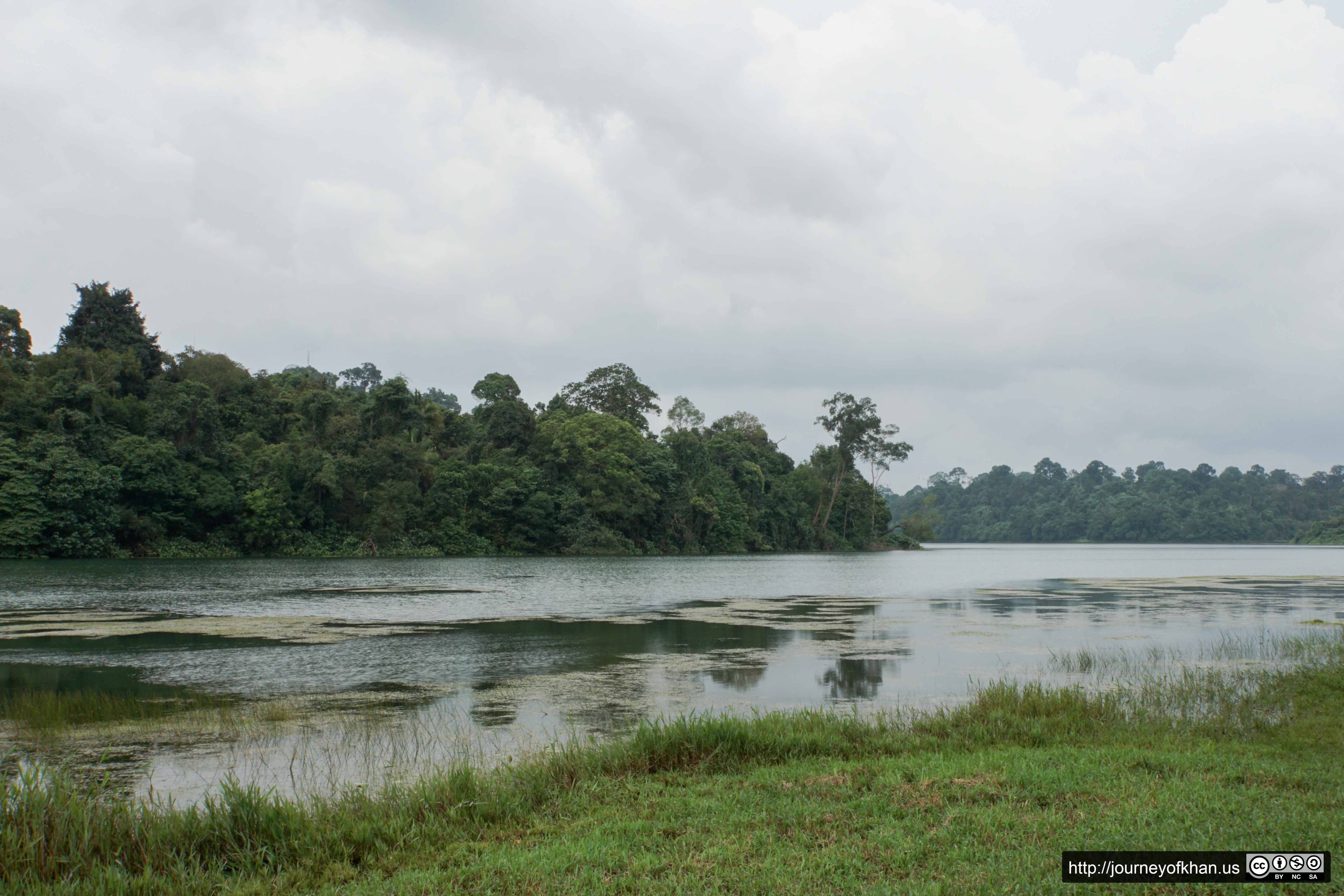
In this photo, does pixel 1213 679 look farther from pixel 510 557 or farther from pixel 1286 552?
pixel 1286 552

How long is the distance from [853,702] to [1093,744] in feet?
14.9

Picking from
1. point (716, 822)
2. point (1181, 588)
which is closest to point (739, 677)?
point (716, 822)

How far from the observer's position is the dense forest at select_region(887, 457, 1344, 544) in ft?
481

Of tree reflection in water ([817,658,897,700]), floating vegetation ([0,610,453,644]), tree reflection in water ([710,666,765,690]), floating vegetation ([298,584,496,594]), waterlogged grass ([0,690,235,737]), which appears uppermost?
tree reflection in water ([817,658,897,700])

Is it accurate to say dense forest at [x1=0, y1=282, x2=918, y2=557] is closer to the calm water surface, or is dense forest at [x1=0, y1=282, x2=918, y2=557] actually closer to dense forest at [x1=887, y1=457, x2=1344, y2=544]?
the calm water surface

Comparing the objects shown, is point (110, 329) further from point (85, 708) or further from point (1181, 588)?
point (1181, 588)

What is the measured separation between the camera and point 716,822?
6180mm

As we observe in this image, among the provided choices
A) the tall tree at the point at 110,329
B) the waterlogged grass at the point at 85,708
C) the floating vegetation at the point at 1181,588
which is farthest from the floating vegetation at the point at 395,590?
the tall tree at the point at 110,329

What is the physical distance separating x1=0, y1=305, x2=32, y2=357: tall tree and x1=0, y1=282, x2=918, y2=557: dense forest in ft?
0.45

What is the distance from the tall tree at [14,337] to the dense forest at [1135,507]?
99.2 meters

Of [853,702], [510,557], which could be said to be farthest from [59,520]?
[853,702]

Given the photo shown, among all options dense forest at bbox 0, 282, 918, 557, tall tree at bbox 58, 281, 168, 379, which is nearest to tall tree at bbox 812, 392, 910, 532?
dense forest at bbox 0, 282, 918, 557

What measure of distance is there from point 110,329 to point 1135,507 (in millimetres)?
155271

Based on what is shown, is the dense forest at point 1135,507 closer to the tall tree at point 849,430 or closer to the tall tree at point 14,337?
the tall tree at point 849,430
